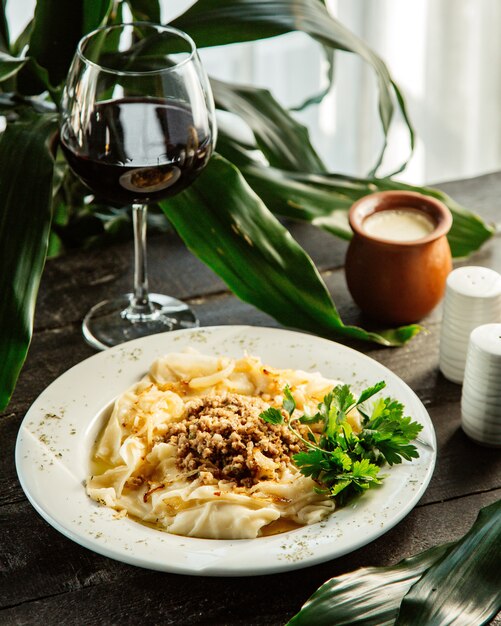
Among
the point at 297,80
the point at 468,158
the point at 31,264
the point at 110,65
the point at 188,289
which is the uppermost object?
the point at 110,65

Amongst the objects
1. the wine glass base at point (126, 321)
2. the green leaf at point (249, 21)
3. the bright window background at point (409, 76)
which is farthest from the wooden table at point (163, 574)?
the bright window background at point (409, 76)

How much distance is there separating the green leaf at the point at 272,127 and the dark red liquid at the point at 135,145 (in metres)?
0.36

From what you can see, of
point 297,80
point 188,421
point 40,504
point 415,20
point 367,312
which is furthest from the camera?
point 297,80

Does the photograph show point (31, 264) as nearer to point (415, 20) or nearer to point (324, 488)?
point (324, 488)

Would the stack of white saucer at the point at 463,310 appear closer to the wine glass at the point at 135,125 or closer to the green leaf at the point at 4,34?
the wine glass at the point at 135,125

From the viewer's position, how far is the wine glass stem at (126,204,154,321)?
1.35m

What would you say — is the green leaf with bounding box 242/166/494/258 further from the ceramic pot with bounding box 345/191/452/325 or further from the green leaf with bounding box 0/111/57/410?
the green leaf with bounding box 0/111/57/410

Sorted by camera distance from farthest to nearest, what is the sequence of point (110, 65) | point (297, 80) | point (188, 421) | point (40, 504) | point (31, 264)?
point (297, 80) → point (110, 65) → point (31, 264) → point (188, 421) → point (40, 504)

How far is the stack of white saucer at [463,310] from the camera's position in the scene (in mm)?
1273

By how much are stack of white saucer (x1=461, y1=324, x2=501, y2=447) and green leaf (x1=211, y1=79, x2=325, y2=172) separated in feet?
1.86

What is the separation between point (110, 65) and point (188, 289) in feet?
1.26

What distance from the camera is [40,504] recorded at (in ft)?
3.18

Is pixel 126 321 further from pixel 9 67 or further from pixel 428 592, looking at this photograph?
pixel 428 592

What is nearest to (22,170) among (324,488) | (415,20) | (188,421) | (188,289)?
(188,289)
